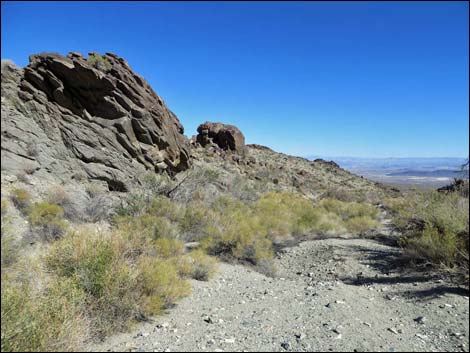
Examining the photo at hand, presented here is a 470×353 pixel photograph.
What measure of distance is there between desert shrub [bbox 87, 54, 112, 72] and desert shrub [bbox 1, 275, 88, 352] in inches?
662

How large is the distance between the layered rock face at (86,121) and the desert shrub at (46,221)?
4.98ft

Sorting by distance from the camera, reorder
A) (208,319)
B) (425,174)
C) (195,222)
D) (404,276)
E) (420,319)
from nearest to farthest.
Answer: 1. (208,319)
2. (420,319)
3. (404,276)
4. (195,222)
5. (425,174)

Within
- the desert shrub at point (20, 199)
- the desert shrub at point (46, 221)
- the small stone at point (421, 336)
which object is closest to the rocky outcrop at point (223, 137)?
the desert shrub at point (46, 221)

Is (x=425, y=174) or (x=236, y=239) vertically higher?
(x=425, y=174)

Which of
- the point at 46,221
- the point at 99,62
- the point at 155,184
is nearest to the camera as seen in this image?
the point at 46,221

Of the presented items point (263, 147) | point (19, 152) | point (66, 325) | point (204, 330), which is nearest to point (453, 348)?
point (204, 330)

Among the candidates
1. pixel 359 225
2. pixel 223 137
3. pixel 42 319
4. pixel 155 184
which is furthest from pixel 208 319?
pixel 223 137

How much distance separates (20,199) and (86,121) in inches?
288

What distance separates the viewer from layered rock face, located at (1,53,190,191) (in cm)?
1416

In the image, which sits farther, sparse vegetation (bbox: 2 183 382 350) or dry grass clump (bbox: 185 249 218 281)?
dry grass clump (bbox: 185 249 218 281)

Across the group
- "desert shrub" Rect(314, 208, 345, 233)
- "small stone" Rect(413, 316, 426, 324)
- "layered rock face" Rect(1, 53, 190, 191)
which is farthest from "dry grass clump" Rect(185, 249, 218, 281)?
"desert shrub" Rect(314, 208, 345, 233)

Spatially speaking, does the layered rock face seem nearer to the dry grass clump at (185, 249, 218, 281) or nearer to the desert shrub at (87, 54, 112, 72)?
the desert shrub at (87, 54, 112, 72)

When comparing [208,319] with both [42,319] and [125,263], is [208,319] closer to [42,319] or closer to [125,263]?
[125,263]

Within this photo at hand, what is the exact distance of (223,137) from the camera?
1695 inches
